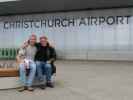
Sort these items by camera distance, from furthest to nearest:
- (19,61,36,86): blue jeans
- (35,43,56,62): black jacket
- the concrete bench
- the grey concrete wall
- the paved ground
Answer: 1. the grey concrete wall
2. (35,43,56,62): black jacket
3. the concrete bench
4. (19,61,36,86): blue jeans
5. the paved ground

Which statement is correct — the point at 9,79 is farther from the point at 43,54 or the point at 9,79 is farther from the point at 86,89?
the point at 86,89

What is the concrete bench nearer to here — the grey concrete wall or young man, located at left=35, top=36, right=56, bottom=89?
young man, located at left=35, top=36, right=56, bottom=89

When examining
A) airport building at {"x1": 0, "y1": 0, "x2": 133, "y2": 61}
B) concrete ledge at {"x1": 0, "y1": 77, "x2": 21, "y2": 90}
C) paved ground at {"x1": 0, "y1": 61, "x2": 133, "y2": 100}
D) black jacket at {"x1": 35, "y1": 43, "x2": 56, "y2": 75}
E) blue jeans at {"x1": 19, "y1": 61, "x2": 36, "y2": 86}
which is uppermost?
airport building at {"x1": 0, "y1": 0, "x2": 133, "y2": 61}

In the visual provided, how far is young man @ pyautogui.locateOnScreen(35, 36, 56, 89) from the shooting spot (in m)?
11.4

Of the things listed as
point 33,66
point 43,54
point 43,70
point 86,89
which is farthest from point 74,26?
point 33,66

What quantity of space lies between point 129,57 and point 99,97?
34.2 ft

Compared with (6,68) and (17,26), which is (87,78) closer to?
(6,68)

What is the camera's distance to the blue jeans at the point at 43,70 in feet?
37.3

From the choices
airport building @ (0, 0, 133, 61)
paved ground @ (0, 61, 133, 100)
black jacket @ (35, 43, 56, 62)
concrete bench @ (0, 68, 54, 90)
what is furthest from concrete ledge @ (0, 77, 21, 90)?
airport building @ (0, 0, 133, 61)

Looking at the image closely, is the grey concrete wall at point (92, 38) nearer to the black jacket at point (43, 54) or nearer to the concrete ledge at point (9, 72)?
the black jacket at point (43, 54)

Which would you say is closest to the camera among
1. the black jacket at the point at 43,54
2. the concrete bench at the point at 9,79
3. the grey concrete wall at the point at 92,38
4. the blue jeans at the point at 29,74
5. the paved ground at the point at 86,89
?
the paved ground at the point at 86,89

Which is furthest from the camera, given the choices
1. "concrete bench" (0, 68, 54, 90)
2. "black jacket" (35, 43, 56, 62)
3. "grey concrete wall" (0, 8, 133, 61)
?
"grey concrete wall" (0, 8, 133, 61)

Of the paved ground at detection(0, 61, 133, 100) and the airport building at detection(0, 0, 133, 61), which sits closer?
the paved ground at detection(0, 61, 133, 100)

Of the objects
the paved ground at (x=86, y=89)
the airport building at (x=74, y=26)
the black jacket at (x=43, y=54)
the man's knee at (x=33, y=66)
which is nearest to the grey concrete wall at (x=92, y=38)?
the airport building at (x=74, y=26)
